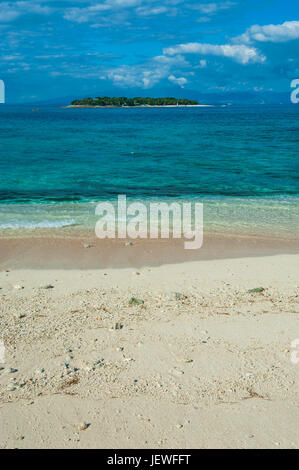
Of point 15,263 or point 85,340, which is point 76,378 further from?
point 15,263

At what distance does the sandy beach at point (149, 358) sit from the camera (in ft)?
14.5

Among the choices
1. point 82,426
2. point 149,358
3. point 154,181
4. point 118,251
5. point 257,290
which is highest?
point 154,181

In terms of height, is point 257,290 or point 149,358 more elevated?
point 257,290

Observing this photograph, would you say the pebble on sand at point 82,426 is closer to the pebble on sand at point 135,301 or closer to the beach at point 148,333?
the beach at point 148,333

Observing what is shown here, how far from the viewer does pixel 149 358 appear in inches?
222

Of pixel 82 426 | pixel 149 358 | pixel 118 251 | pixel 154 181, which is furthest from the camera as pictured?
pixel 154 181

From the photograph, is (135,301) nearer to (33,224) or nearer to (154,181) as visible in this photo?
(33,224)

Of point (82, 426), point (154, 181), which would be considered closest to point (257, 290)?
point (82, 426)

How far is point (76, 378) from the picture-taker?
5246mm

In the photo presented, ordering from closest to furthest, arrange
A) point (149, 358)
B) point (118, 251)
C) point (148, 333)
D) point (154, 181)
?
point (149, 358) → point (148, 333) → point (118, 251) → point (154, 181)

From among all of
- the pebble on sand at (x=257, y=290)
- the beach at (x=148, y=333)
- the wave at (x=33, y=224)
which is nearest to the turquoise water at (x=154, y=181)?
the wave at (x=33, y=224)

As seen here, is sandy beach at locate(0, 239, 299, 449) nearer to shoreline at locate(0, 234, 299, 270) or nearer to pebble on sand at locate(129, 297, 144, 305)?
pebble on sand at locate(129, 297, 144, 305)

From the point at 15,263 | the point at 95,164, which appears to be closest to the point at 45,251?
the point at 15,263
